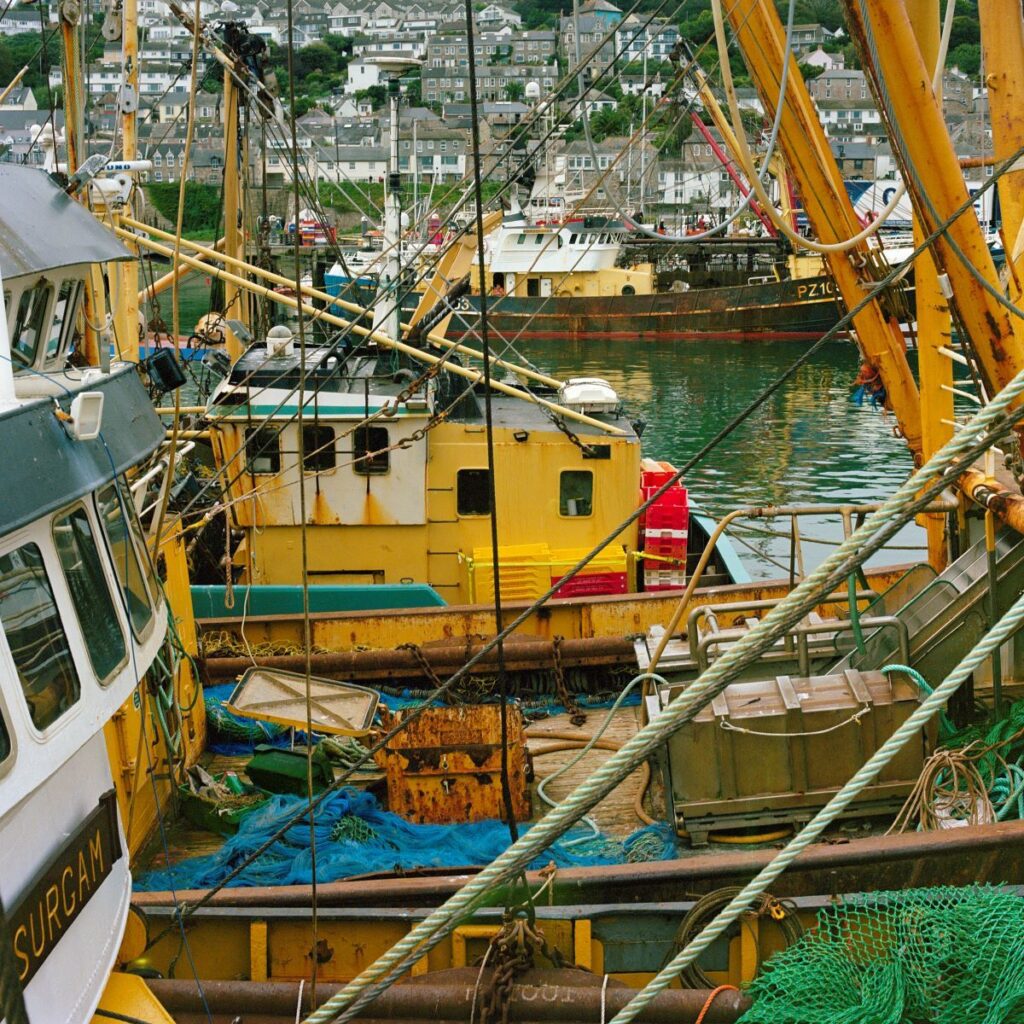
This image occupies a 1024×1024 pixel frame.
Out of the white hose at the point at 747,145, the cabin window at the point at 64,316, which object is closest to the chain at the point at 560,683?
the white hose at the point at 747,145

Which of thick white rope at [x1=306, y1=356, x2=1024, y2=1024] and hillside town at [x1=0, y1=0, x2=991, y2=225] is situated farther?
hillside town at [x1=0, y1=0, x2=991, y2=225]

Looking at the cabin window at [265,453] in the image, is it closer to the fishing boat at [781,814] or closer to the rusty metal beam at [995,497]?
the fishing boat at [781,814]

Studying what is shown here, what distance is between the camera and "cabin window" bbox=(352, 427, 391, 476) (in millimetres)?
13375

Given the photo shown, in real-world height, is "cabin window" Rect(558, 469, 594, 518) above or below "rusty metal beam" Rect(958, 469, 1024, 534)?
below

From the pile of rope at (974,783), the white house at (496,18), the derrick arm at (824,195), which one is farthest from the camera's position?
the white house at (496,18)

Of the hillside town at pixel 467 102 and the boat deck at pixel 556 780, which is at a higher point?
the hillside town at pixel 467 102

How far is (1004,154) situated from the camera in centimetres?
848

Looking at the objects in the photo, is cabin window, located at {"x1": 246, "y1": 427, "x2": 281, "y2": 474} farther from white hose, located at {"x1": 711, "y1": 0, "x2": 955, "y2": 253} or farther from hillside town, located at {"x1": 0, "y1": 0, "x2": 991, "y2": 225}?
hillside town, located at {"x1": 0, "y1": 0, "x2": 991, "y2": 225}

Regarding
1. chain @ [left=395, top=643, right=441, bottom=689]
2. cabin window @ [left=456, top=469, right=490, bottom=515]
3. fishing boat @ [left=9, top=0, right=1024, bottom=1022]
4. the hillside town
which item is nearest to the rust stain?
cabin window @ [left=456, top=469, right=490, bottom=515]

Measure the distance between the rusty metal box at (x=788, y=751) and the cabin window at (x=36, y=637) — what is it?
4.37 m

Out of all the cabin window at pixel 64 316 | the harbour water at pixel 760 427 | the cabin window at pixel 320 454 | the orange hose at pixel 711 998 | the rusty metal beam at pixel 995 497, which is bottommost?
the harbour water at pixel 760 427

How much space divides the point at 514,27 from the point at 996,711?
154178 millimetres

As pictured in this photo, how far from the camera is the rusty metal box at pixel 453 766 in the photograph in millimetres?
8797

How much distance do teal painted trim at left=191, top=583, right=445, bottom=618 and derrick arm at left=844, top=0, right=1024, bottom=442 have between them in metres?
6.53
